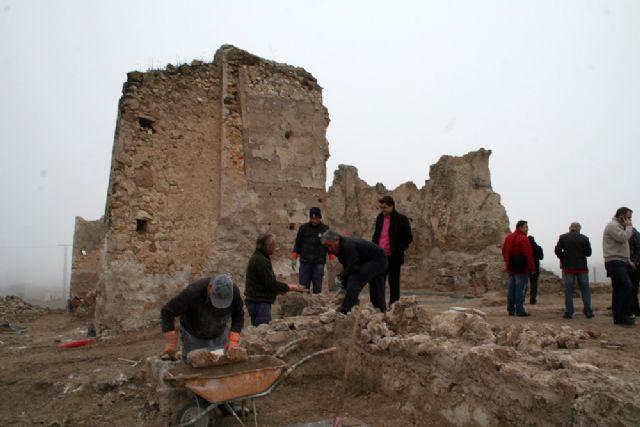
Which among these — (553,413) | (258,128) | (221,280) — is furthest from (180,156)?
(553,413)

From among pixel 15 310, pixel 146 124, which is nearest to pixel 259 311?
pixel 146 124

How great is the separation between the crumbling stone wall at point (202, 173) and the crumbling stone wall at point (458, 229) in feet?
25.6

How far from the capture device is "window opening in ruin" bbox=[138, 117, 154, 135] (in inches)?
323

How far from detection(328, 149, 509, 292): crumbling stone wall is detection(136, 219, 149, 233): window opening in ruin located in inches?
391

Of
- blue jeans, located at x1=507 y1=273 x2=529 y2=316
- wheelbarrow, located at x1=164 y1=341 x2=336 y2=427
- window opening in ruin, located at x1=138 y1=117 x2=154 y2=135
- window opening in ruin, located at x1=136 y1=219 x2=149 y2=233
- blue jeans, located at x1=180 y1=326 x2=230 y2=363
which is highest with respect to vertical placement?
window opening in ruin, located at x1=138 y1=117 x2=154 y2=135

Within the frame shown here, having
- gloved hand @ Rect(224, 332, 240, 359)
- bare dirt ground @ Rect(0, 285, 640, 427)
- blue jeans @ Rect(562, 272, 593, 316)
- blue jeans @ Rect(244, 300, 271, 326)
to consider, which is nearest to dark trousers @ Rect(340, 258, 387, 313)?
bare dirt ground @ Rect(0, 285, 640, 427)

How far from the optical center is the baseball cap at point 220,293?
13.2 ft

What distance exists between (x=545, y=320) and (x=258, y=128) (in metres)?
6.10

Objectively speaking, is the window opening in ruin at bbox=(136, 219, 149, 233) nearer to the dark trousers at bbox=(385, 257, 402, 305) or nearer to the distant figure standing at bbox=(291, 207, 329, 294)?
the distant figure standing at bbox=(291, 207, 329, 294)

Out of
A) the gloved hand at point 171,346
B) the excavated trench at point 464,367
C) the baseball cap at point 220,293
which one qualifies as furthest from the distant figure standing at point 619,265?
the gloved hand at point 171,346

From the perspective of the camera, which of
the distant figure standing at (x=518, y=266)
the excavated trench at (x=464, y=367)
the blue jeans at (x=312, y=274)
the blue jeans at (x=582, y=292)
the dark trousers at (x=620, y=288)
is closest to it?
the excavated trench at (x=464, y=367)

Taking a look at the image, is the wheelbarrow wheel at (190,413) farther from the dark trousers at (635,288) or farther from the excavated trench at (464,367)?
the dark trousers at (635,288)

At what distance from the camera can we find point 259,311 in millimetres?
5695

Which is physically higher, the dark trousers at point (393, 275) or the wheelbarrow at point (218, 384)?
the dark trousers at point (393, 275)
